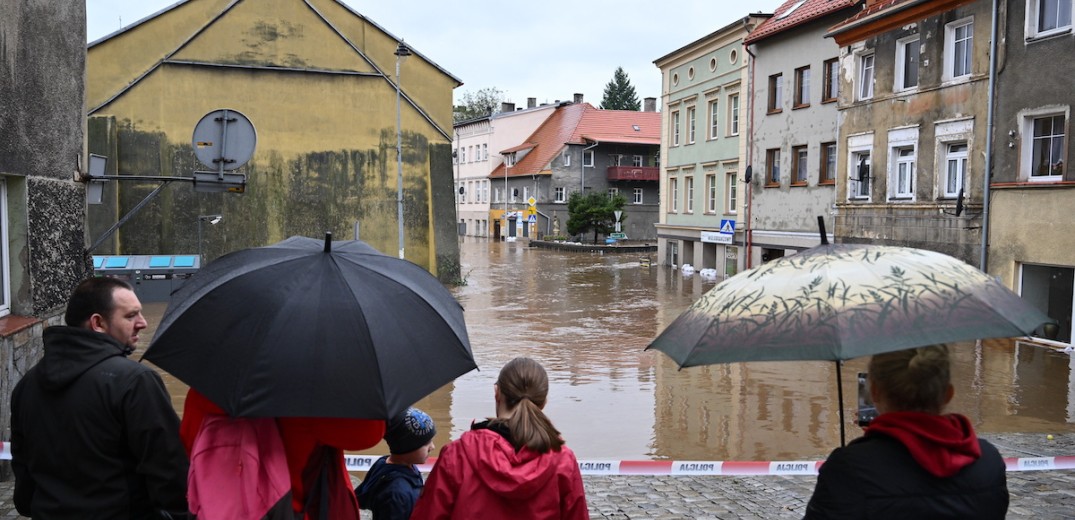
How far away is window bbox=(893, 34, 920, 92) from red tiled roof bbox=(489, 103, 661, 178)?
147 feet

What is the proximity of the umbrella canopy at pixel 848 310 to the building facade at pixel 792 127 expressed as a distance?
25.3 m

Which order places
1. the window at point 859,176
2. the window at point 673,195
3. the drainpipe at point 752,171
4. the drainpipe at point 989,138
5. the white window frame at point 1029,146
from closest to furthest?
1. the white window frame at point 1029,146
2. the drainpipe at point 989,138
3. the window at point 859,176
4. the drainpipe at point 752,171
5. the window at point 673,195

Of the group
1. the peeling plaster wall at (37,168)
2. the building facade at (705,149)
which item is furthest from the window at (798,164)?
the peeling plaster wall at (37,168)

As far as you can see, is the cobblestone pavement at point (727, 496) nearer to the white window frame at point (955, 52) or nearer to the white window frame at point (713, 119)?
the white window frame at point (955, 52)

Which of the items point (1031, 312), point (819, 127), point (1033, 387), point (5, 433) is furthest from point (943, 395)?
point (819, 127)

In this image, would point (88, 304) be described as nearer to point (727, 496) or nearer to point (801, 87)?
point (727, 496)

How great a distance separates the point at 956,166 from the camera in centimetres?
2075

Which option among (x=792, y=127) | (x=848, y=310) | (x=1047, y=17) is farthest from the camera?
(x=792, y=127)

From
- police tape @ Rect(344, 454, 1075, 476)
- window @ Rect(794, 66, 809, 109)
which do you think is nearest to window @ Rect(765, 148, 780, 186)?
window @ Rect(794, 66, 809, 109)

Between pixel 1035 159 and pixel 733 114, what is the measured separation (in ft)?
58.6

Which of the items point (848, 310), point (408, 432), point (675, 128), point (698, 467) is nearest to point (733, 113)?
point (675, 128)

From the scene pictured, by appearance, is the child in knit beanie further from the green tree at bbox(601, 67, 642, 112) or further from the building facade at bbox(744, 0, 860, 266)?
the green tree at bbox(601, 67, 642, 112)

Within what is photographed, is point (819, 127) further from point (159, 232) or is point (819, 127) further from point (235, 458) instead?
point (235, 458)

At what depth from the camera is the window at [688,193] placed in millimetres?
40062
